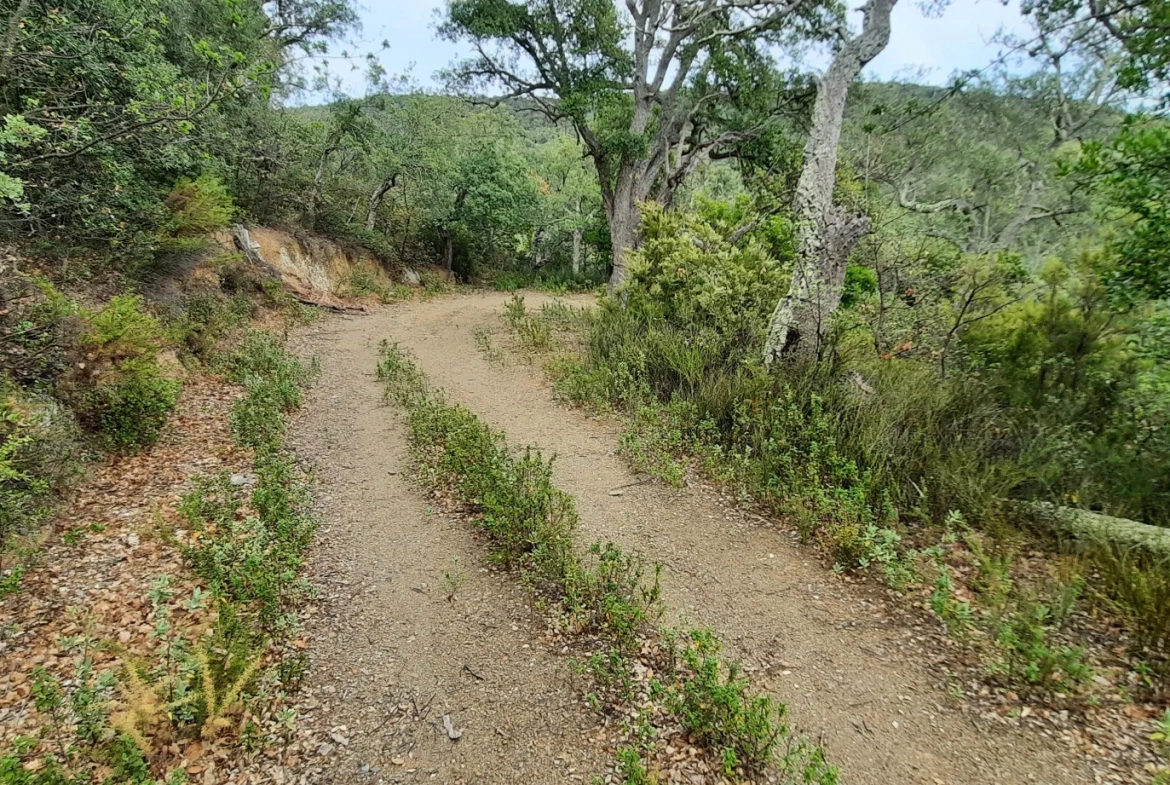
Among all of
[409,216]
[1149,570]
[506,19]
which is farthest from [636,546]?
[409,216]

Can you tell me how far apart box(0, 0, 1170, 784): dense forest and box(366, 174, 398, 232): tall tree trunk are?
3288 millimetres

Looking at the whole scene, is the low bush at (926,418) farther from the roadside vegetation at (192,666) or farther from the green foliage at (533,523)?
the roadside vegetation at (192,666)

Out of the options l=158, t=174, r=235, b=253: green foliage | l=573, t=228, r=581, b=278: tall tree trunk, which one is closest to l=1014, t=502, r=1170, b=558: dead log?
l=158, t=174, r=235, b=253: green foliage

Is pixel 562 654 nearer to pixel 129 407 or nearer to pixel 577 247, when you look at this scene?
pixel 129 407

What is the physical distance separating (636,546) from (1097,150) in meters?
5.28

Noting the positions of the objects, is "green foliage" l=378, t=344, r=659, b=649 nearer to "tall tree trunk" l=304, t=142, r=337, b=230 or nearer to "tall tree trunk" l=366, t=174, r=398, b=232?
"tall tree trunk" l=304, t=142, r=337, b=230

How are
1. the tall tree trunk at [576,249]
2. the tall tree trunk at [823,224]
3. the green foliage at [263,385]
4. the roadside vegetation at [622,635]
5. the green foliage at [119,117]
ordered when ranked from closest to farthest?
the roadside vegetation at [622,635]
the green foliage at [119,117]
the green foliage at [263,385]
the tall tree trunk at [823,224]
the tall tree trunk at [576,249]

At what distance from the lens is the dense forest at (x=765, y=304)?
411cm

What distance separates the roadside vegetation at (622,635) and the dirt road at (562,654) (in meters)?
0.18

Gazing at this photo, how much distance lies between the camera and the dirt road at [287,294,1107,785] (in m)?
2.63

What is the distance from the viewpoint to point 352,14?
16766mm

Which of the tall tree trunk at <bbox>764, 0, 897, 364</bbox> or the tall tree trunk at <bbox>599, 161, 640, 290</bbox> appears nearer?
the tall tree trunk at <bbox>764, 0, 897, 364</bbox>

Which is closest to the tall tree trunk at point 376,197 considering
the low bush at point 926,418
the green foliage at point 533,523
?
the low bush at point 926,418

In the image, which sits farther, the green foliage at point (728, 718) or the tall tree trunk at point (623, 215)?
the tall tree trunk at point (623, 215)
